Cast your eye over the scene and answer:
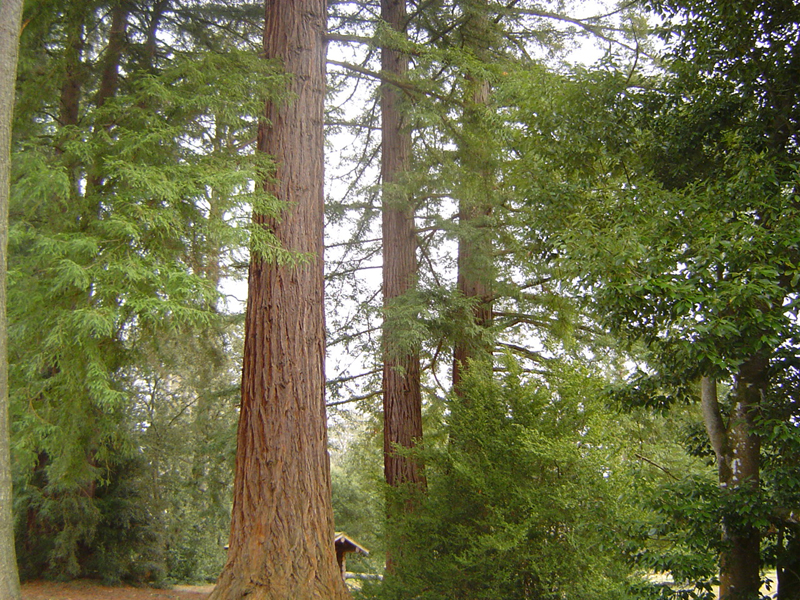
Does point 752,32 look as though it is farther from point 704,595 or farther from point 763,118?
point 704,595

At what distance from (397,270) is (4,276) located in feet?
17.7

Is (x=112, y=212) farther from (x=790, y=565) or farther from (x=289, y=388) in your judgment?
(x=790, y=565)

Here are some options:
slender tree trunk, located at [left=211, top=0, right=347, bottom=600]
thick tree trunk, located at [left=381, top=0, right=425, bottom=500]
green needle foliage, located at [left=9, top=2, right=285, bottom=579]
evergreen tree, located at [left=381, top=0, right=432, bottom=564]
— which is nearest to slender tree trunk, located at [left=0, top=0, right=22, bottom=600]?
green needle foliage, located at [left=9, top=2, right=285, bottom=579]

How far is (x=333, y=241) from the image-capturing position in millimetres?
11539

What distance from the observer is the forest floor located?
35.3 ft

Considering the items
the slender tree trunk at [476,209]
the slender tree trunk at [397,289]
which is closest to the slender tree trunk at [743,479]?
the slender tree trunk at [476,209]

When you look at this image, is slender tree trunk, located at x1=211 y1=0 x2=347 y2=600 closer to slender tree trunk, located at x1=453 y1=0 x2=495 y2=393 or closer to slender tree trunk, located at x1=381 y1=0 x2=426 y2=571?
slender tree trunk, located at x1=381 y1=0 x2=426 y2=571

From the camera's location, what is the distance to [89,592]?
37.8 feet

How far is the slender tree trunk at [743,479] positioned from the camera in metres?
4.62

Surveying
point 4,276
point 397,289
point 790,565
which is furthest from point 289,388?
point 790,565

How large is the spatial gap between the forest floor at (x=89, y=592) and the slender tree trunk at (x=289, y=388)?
6527 mm

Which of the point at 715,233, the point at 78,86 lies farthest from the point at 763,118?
the point at 78,86

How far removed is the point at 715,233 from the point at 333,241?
8.00 metres

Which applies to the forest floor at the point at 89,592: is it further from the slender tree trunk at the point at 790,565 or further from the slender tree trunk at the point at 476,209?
the slender tree trunk at the point at 790,565
